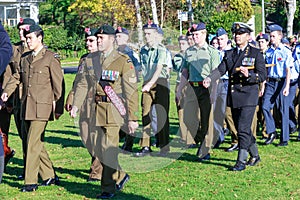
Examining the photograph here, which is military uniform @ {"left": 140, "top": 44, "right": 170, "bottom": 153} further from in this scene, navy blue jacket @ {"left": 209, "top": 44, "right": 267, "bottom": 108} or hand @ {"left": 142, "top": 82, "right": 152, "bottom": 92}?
navy blue jacket @ {"left": 209, "top": 44, "right": 267, "bottom": 108}

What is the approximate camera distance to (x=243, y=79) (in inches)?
389

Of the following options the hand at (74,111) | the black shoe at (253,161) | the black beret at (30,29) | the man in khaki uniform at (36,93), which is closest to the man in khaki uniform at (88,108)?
the hand at (74,111)

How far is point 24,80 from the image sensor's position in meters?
8.97

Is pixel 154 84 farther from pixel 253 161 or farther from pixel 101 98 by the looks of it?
pixel 101 98

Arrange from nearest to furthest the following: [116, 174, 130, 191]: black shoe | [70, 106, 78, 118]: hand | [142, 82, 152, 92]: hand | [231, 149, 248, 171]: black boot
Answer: [116, 174, 130, 191]: black shoe
[70, 106, 78, 118]: hand
[231, 149, 248, 171]: black boot
[142, 82, 152, 92]: hand

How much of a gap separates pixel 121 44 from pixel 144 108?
166 cm

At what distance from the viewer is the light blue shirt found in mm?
11930

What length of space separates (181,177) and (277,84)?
348cm

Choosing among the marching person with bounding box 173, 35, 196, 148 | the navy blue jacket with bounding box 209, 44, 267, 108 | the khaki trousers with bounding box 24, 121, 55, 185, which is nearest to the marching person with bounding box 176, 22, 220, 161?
the marching person with bounding box 173, 35, 196, 148

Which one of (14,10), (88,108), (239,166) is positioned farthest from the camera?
(14,10)

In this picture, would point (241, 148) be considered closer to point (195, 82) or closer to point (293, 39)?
point (195, 82)

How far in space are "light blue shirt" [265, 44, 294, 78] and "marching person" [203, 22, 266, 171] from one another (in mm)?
2198

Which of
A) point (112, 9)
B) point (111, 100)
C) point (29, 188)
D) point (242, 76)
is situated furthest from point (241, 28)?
point (112, 9)

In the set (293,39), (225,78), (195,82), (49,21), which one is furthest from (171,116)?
(49,21)
